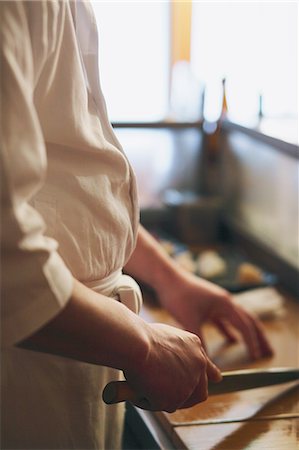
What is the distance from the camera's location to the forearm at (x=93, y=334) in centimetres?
59

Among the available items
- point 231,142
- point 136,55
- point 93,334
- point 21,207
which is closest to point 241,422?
point 93,334

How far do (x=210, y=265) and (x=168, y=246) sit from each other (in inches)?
6.3

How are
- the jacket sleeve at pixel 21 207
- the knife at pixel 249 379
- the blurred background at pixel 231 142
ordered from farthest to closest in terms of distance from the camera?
the blurred background at pixel 231 142 → the knife at pixel 249 379 → the jacket sleeve at pixel 21 207

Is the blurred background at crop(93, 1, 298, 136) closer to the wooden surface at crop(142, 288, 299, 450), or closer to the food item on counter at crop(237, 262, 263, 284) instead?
the food item on counter at crop(237, 262, 263, 284)

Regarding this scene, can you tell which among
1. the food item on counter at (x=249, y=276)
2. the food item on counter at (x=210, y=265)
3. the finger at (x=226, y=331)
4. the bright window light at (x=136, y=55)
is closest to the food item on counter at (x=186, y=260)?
the food item on counter at (x=210, y=265)

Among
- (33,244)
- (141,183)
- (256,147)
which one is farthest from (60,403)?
(141,183)

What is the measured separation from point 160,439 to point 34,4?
0.59 meters

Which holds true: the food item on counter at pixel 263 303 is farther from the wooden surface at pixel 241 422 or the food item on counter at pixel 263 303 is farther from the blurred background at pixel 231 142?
the wooden surface at pixel 241 422

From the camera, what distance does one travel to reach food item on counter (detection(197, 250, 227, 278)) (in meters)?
1.57

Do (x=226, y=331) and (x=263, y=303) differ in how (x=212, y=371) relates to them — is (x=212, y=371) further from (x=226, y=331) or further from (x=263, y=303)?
(x=263, y=303)

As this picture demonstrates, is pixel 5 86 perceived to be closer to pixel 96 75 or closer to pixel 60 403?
pixel 96 75

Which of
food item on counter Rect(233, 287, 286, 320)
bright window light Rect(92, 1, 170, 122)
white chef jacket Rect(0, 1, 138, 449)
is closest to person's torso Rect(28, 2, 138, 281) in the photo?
white chef jacket Rect(0, 1, 138, 449)

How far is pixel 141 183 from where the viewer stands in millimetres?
2086

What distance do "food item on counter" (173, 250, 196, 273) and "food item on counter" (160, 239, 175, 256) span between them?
16 millimetres
